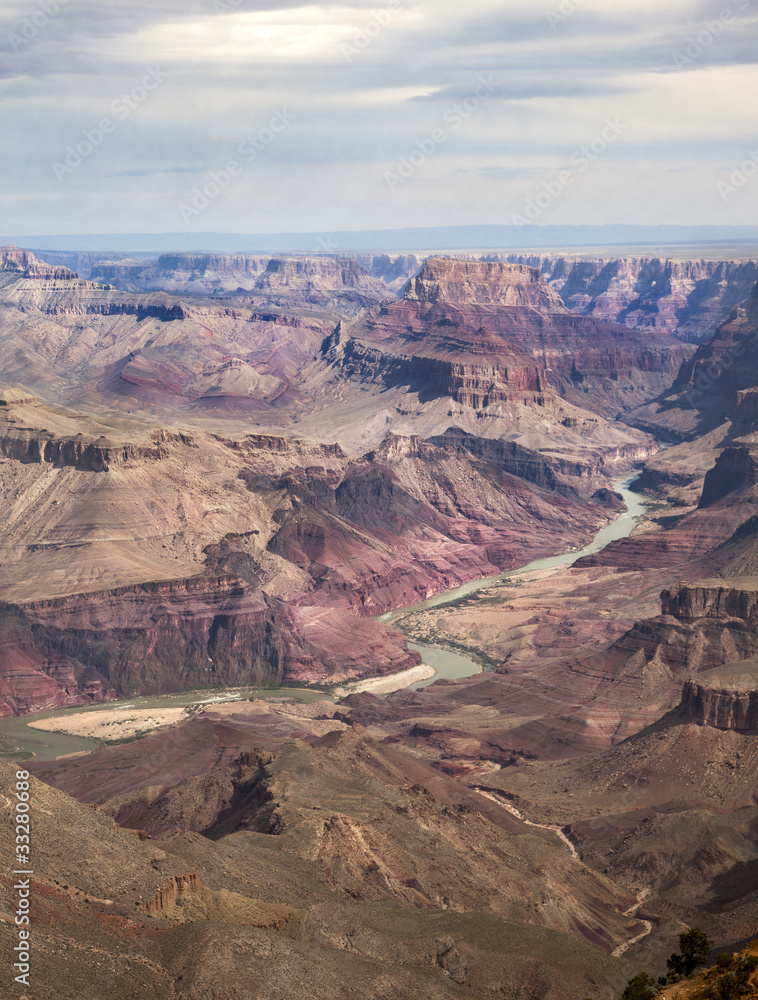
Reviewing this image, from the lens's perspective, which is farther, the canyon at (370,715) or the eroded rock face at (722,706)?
the eroded rock face at (722,706)

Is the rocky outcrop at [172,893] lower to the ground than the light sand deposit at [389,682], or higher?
higher

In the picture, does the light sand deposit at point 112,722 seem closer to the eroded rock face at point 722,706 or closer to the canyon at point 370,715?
the canyon at point 370,715

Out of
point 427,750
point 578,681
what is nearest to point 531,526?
point 578,681

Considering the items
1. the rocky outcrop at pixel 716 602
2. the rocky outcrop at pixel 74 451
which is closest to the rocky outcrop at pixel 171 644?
the rocky outcrop at pixel 74 451

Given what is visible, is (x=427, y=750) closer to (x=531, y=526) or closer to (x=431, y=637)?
(x=431, y=637)

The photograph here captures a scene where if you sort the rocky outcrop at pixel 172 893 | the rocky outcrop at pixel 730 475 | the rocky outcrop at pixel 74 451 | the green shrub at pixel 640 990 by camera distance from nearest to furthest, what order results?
the green shrub at pixel 640 990, the rocky outcrop at pixel 172 893, the rocky outcrop at pixel 74 451, the rocky outcrop at pixel 730 475

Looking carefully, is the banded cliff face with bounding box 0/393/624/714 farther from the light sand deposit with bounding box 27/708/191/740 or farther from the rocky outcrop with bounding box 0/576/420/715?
the light sand deposit with bounding box 27/708/191/740

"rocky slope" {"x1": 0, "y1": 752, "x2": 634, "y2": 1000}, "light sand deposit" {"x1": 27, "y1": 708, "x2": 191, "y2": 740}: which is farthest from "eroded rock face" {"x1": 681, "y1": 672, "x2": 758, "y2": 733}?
"light sand deposit" {"x1": 27, "y1": 708, "x2": 191, "y2": 740}

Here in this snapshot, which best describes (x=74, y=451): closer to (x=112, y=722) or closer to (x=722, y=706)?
(x=112, y=722)

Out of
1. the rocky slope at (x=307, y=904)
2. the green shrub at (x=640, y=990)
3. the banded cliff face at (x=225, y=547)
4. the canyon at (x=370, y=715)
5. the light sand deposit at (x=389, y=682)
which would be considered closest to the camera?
the green shrub at (x=640, y=990)
